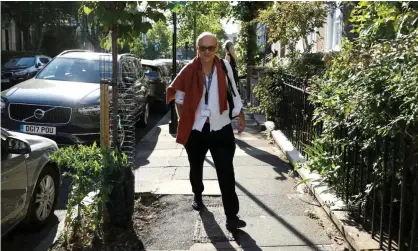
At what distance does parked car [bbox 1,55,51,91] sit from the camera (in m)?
21.0

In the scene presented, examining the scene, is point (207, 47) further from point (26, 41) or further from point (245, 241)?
point (26, 41)

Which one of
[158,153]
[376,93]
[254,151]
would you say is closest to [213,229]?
[376,93]

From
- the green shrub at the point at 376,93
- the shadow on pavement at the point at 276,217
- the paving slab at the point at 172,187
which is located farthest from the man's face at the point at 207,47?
the paving slab at the point at 172,187

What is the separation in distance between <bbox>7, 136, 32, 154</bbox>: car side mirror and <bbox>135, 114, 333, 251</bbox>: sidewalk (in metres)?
1.36

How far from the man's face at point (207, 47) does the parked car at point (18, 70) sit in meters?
18.2

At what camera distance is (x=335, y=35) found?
48.8 feet

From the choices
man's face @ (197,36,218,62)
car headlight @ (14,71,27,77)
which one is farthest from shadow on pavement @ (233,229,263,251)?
car headlight @ (14,71,27,77)

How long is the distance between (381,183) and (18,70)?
2071 cm

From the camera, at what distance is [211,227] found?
4.54m

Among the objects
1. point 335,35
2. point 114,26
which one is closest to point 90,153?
point 114,26

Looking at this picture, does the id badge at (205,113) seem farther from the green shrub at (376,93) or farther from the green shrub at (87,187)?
the green shrub at (376,93)

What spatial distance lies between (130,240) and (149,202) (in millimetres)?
1129

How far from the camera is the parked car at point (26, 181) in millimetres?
3938

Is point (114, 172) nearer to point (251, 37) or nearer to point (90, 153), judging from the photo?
point (90, 153)
